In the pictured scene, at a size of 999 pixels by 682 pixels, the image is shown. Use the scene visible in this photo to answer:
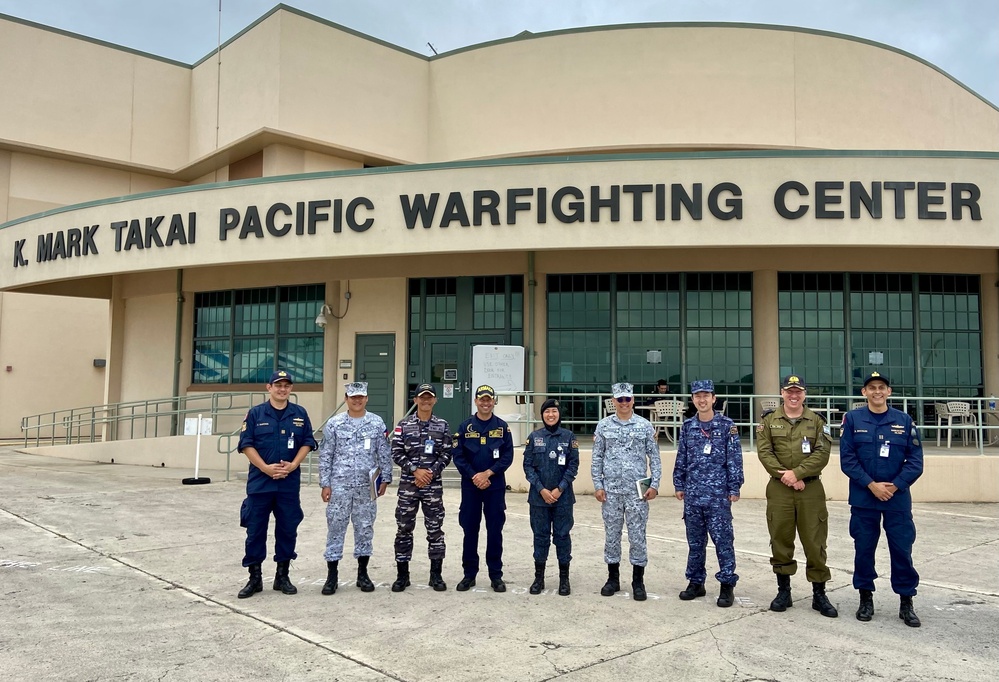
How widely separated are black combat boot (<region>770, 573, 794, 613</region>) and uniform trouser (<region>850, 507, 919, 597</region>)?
49 cm

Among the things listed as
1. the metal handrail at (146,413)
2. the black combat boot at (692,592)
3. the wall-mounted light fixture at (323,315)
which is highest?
the wall-mounted light fixture at (323,315)

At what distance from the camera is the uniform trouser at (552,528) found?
259 inches

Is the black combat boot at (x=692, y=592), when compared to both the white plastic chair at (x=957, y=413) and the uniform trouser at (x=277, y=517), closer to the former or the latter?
the uniform trouser at (x=277, y=517)

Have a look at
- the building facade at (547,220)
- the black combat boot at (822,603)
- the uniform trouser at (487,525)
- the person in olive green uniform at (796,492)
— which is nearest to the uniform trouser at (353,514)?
the uniform trouser at (487,525)

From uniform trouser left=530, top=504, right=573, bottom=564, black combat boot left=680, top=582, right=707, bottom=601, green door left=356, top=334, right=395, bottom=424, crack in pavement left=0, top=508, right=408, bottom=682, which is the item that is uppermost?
green door left=356, top=334, right=395, bottom=424

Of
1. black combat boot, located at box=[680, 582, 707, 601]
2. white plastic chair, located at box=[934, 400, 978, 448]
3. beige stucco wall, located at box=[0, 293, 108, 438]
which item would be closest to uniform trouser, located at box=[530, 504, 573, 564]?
black combat boot, located at box=[680, 582, 707, 601]

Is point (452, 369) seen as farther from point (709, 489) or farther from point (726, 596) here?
point (726, 596)

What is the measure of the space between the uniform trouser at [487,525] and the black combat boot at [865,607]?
284 centimetres

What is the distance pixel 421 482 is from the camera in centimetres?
664

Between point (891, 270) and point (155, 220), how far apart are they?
15103 millimetres

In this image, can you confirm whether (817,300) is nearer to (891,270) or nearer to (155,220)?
(891,270)

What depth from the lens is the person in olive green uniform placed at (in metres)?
5.99

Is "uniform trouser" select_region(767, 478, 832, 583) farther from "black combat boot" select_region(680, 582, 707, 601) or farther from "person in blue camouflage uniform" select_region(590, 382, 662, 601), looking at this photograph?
"person in blue camouflage uniform" select_region(590, 382, 662, 601)

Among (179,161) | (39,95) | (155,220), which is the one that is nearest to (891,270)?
(155,220)
